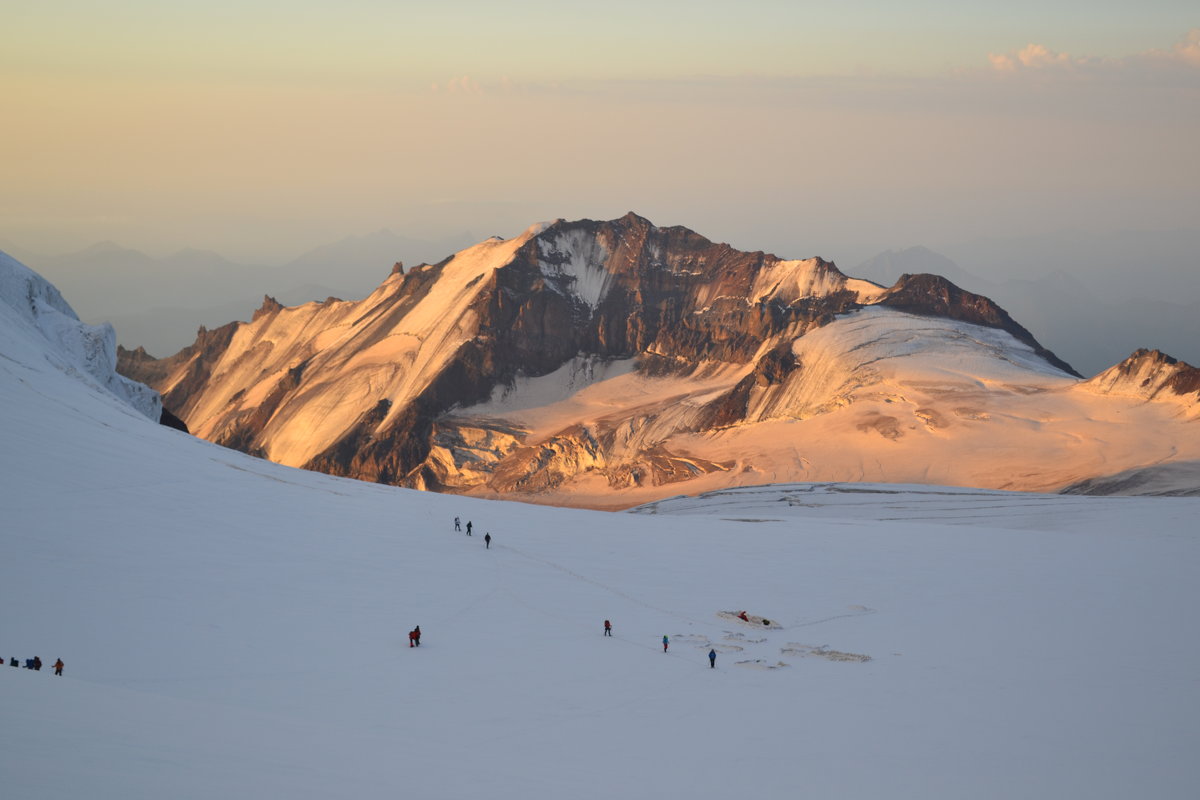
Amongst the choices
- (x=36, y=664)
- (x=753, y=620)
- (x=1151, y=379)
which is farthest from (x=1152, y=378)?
(x=36, y=664)

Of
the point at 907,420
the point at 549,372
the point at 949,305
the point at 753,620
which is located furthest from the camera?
the point at 549,372

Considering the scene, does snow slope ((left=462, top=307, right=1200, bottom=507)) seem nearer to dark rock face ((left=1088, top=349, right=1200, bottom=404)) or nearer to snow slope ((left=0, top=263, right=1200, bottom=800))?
dark rock face ((left=1088, top=349, right=1200, bottom=404))

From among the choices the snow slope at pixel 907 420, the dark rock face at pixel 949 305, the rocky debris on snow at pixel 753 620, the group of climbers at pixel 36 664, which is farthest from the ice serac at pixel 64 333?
the dark rock face at pixel 949 305

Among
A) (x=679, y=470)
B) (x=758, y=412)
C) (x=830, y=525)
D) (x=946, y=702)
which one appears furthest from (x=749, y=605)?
(x=758, y=412)

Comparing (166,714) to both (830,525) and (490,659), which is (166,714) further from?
(830,525)

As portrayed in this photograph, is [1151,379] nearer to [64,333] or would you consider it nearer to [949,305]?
[949,305]

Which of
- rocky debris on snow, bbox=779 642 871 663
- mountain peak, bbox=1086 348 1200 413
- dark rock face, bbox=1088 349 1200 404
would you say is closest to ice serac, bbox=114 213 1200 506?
mountain peak, bbox=1086 348 1200 413
